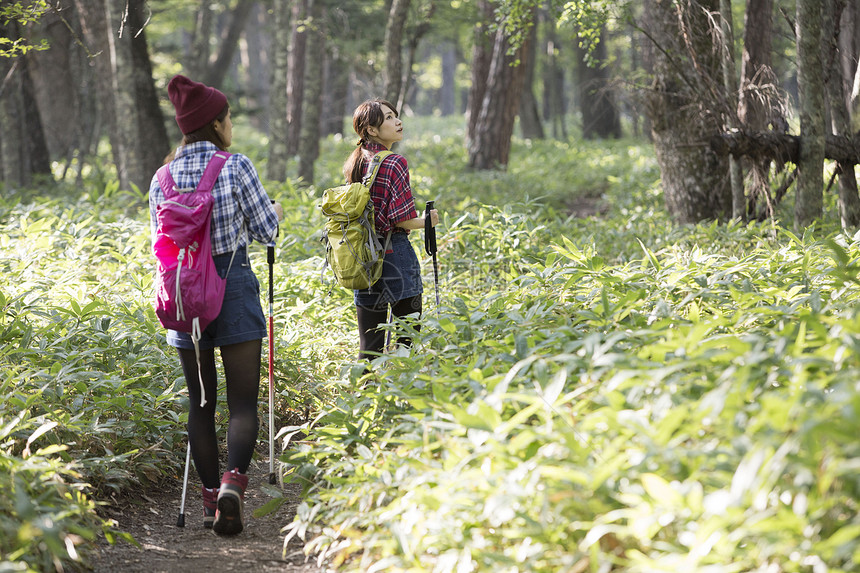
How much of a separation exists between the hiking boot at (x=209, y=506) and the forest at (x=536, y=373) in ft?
0.62

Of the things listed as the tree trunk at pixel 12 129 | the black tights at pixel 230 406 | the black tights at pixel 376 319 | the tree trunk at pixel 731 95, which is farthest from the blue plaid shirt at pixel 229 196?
the tree trunk at pixel 12 129

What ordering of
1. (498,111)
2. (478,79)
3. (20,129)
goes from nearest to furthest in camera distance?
(20,129), (498,111), (478,79)

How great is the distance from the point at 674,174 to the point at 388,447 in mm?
5825

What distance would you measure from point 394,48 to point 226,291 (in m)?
7.88

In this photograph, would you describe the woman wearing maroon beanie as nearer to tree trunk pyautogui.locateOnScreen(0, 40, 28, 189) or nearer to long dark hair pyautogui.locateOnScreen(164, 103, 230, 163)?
long dark hair pyautogui.locateOnScreen(164, 103, 230, 163)

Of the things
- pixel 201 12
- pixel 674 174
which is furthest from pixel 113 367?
pixel 201 12

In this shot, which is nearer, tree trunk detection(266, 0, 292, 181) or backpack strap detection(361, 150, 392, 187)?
backpack strap detection(361, 150, 392, 187)

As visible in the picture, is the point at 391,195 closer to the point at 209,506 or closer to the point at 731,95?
the point at 209,506

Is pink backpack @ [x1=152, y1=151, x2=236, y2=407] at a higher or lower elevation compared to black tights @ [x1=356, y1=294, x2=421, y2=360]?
higher

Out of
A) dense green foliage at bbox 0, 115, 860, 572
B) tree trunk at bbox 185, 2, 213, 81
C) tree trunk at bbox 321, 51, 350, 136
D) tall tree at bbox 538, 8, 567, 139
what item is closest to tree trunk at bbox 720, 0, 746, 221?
dense green foliage at bbox 0, 115, 860, 572

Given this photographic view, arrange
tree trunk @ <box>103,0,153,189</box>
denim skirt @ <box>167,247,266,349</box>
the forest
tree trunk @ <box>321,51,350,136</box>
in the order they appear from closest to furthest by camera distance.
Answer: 1. the forest
2. denim skirt @ <box>167,247,266,349</box>
3. tree trunk @ <box>103,0,153,189</box>
4. tree trunk @ <box>321,51,350,136</box>

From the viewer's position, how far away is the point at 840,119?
765 centimetres

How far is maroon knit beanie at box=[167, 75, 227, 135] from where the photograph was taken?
3689 mm

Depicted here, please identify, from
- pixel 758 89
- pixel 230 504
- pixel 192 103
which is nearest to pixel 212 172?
pixel 192 103
